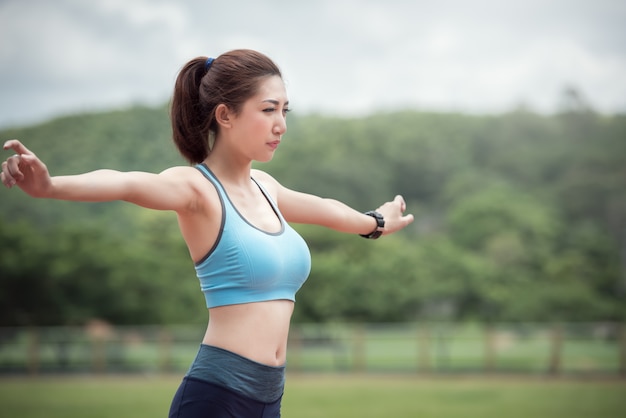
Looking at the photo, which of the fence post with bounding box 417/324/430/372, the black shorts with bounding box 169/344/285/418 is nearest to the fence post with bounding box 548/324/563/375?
the fence post with bounding box 417/324/430/372

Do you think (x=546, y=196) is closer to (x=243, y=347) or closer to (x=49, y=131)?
(x=49, y=131)

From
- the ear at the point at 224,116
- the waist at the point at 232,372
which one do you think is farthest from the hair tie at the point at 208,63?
the waist at the point at 232,372

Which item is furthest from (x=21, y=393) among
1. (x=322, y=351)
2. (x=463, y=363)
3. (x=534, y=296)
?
(x=534, y=296)

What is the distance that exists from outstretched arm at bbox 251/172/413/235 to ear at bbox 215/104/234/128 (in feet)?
1.06

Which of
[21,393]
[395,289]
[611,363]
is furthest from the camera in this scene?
[395,289]

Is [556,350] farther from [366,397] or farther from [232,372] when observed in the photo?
[232,372]

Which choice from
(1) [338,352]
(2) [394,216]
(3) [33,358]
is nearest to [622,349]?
(1) [338,352]

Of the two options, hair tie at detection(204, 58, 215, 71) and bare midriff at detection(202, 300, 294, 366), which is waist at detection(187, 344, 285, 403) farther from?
hair tie at detection(204, 58, 215, 71)

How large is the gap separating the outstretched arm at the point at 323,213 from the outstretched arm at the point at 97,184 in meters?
0.45

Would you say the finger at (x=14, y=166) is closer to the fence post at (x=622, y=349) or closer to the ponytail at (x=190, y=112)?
the ponytail at (x=190, y=112)

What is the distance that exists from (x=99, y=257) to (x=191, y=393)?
17.8 meters

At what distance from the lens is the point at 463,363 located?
592 inches

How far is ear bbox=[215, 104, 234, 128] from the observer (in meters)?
1.96

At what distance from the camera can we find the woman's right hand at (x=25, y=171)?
4.95 ft
